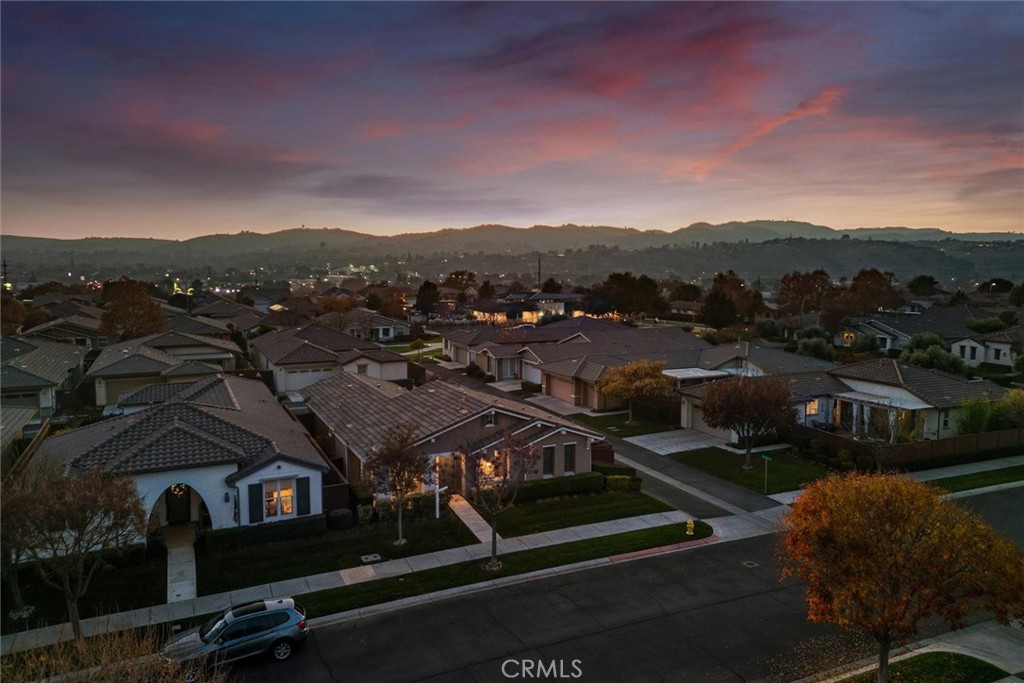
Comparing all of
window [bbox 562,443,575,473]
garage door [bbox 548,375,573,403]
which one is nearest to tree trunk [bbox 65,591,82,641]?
window [bbox 562,443,575,473]

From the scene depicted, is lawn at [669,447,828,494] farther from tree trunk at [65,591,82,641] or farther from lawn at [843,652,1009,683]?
tree trunk at [65,591,82,641]

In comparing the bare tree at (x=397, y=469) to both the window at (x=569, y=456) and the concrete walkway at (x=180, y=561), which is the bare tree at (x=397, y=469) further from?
the window at (x=569, y=456)

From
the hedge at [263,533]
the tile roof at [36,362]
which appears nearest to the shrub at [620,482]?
the hedge at [263,533]

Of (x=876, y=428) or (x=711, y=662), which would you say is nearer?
(x=711, y=662)

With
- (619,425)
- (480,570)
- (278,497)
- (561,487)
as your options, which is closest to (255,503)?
(278,497)

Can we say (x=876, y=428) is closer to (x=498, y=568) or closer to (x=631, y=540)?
(x=631, y=540)

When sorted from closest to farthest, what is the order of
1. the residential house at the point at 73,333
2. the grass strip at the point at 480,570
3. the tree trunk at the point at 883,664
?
the tree trunk at the point at 883,664, the grass strip at the point at 480,570, the residential house at the point at 73,333

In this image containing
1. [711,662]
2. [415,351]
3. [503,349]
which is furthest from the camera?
[415,351]

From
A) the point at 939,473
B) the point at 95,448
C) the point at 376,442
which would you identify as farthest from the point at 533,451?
the point at 939,473
